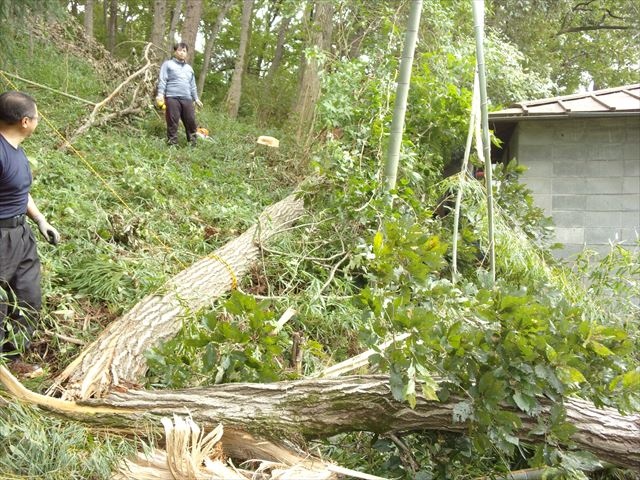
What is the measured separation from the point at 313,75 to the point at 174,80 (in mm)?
2243

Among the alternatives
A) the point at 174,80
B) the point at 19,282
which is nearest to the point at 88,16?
the point at 174,80

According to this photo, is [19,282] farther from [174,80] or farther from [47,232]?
[174,80]

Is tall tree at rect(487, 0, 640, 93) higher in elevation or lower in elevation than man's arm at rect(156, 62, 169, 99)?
higher

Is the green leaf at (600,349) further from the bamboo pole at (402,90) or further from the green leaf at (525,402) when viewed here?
the bamboo pole at (402,90)

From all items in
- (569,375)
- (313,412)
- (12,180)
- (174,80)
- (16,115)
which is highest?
(174,80)

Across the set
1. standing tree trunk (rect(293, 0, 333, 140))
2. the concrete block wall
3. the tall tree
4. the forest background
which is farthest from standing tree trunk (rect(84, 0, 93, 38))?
the concrete block wall

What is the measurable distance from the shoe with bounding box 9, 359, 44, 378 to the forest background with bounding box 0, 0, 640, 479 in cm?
8

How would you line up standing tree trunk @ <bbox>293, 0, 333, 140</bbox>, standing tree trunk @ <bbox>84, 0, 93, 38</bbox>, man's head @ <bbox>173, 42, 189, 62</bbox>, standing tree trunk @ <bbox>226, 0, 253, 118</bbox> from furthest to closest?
standing tree trunk @ <bbox>84, 0, 93, 38</bbox> → standing tree trunk @ <bbox>226, 0, 253, 118</bbox> → standing tree trunk @ <bbox>293, 0, 333, 140</bbox> → man's head @ <bbox>173, 42, 189, 62</bbox>

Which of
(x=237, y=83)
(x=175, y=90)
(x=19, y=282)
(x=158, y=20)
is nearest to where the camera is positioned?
(x=19, y=282)

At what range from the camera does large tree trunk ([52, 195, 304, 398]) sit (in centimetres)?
313

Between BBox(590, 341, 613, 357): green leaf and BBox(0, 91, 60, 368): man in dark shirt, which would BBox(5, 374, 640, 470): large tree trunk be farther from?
BBox(0, 91, 60, 368): man in dark shirt

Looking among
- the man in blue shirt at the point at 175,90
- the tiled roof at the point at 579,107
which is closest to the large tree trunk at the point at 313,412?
the tiled roof at the point at 579,107

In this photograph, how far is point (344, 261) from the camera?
5395 millimetres

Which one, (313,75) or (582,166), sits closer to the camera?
(582,166)
